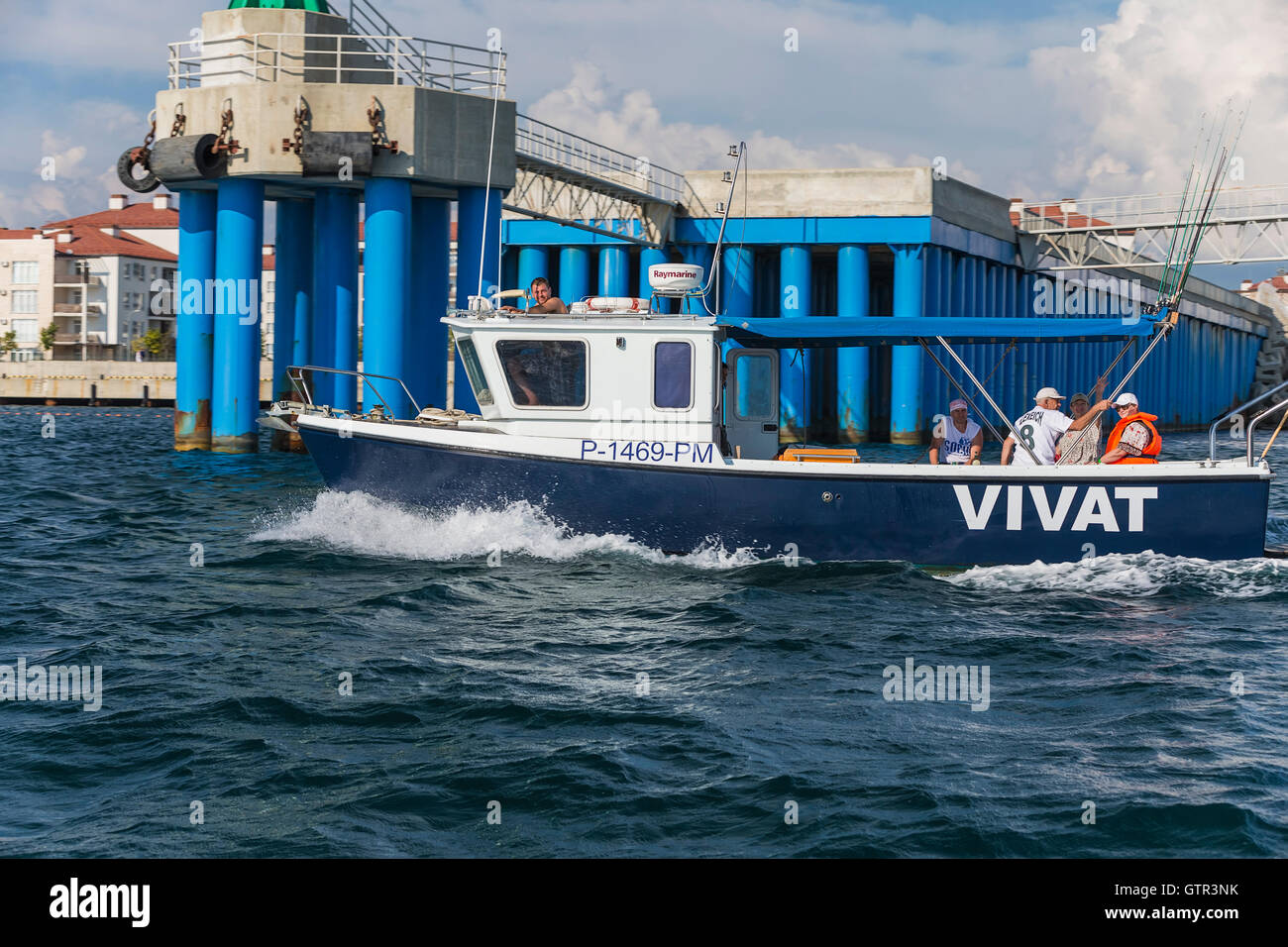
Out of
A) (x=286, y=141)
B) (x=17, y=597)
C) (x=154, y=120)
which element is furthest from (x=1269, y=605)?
(x=154, y=120)

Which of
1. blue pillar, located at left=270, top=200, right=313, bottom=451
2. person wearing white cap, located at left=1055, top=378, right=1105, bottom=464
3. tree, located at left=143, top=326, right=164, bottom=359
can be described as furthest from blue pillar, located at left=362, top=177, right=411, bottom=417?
tree, located at left=143, top=326, right=164, bottom=359

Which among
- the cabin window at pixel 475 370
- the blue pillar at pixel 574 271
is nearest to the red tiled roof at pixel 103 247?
the blue pillar at pixel 574 271

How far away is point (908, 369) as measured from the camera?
36938 mm

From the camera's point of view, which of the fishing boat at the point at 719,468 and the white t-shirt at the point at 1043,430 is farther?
the white t-shirt at the point at 1043,430

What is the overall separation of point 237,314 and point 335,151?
153 inches

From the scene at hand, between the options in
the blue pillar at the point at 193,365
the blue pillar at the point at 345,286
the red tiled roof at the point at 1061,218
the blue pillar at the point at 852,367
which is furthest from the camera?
the red tiled roof at the point at 1061,218

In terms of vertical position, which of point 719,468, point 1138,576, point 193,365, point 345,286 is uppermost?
point 345,286

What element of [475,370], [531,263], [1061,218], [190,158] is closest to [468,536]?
[475,370]

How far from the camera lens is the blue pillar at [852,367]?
121 ft

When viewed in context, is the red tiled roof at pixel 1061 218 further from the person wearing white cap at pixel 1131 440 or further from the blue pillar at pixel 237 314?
the person wearing white cap at pixel 1131 440

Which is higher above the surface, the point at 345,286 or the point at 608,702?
the point at 345,286

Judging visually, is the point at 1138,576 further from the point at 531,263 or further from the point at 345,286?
the point at 531,263

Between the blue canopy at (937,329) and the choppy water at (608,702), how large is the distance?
2218 mm
